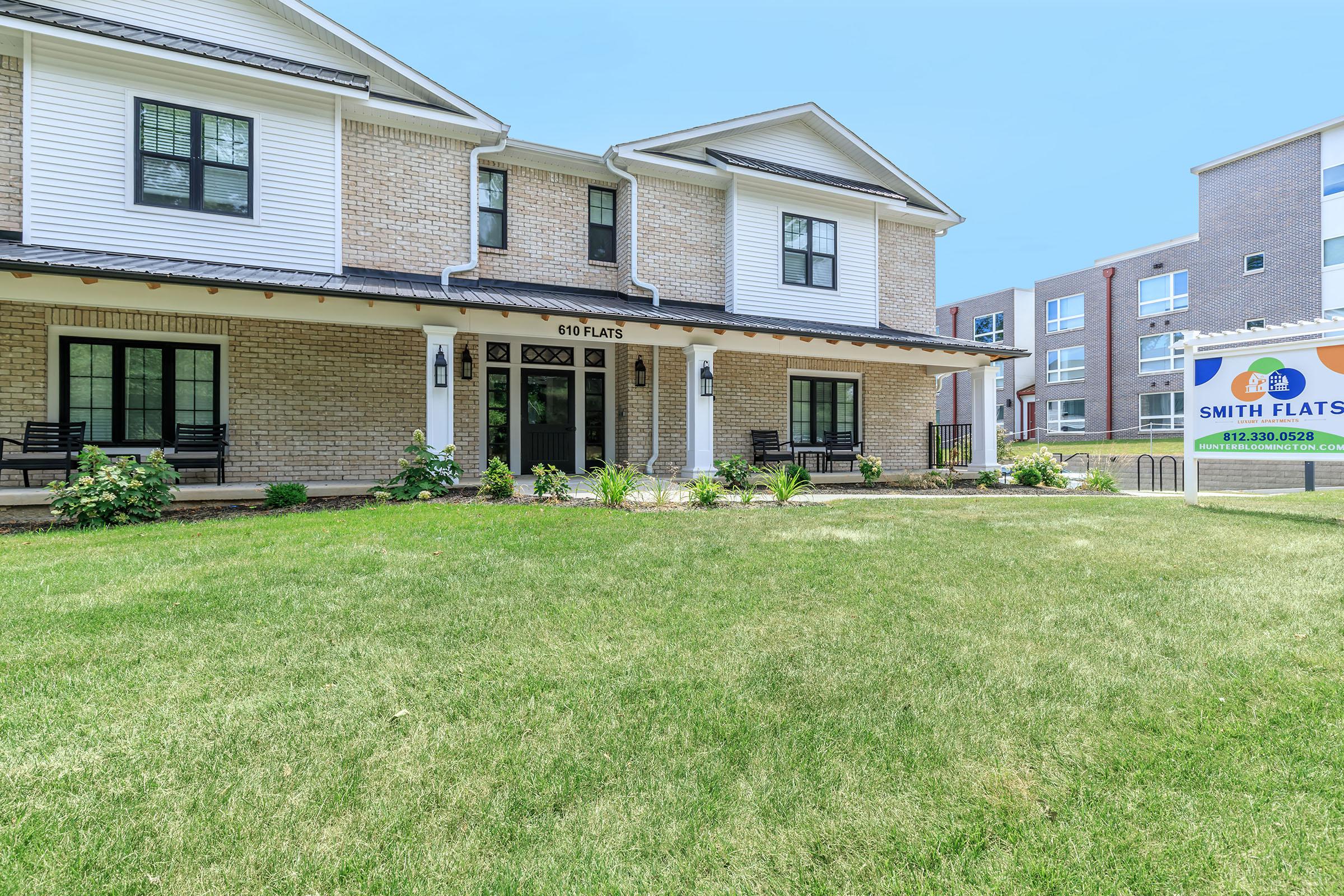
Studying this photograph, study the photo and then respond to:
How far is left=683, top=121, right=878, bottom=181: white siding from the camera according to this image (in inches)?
571

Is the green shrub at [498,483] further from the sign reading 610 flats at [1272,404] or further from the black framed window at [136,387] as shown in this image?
the sign reading 610 flats at [1272,404]

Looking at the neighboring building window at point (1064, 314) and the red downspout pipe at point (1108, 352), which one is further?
the neighboring building window at point (1064, 314)

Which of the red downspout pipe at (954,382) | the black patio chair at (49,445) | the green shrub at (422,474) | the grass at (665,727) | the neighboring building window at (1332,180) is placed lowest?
the grass at (665,727)

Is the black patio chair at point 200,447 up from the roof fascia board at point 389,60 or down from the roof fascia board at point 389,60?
down

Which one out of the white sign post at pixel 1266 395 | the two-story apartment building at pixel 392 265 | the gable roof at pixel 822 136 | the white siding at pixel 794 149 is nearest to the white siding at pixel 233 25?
the two-story apartment building at pixel 392 265

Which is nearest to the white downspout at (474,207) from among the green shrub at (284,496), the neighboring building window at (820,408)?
the green shrub at (284,496)

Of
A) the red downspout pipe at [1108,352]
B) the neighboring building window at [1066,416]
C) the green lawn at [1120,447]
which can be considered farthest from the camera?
the neighboring building window at [1066,416]

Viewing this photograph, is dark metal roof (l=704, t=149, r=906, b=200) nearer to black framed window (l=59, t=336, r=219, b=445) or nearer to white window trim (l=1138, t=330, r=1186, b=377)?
black framed window (l=59, t=336, r=219, b=445)

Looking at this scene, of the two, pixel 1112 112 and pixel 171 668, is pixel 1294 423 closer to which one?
pixel 171 668

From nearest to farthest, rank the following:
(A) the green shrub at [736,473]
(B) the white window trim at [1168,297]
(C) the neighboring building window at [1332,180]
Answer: (A) the green shrub at [736,473] < (C) the neighboring building window at [1332,180] < (B) the white window trim at [1168,297]

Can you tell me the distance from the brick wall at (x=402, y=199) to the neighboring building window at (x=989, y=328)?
110 ft

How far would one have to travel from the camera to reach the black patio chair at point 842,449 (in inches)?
549

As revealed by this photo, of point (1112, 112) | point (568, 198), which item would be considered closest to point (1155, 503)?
point (568, 198)

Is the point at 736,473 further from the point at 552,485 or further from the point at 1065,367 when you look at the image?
the point at 1065,367
